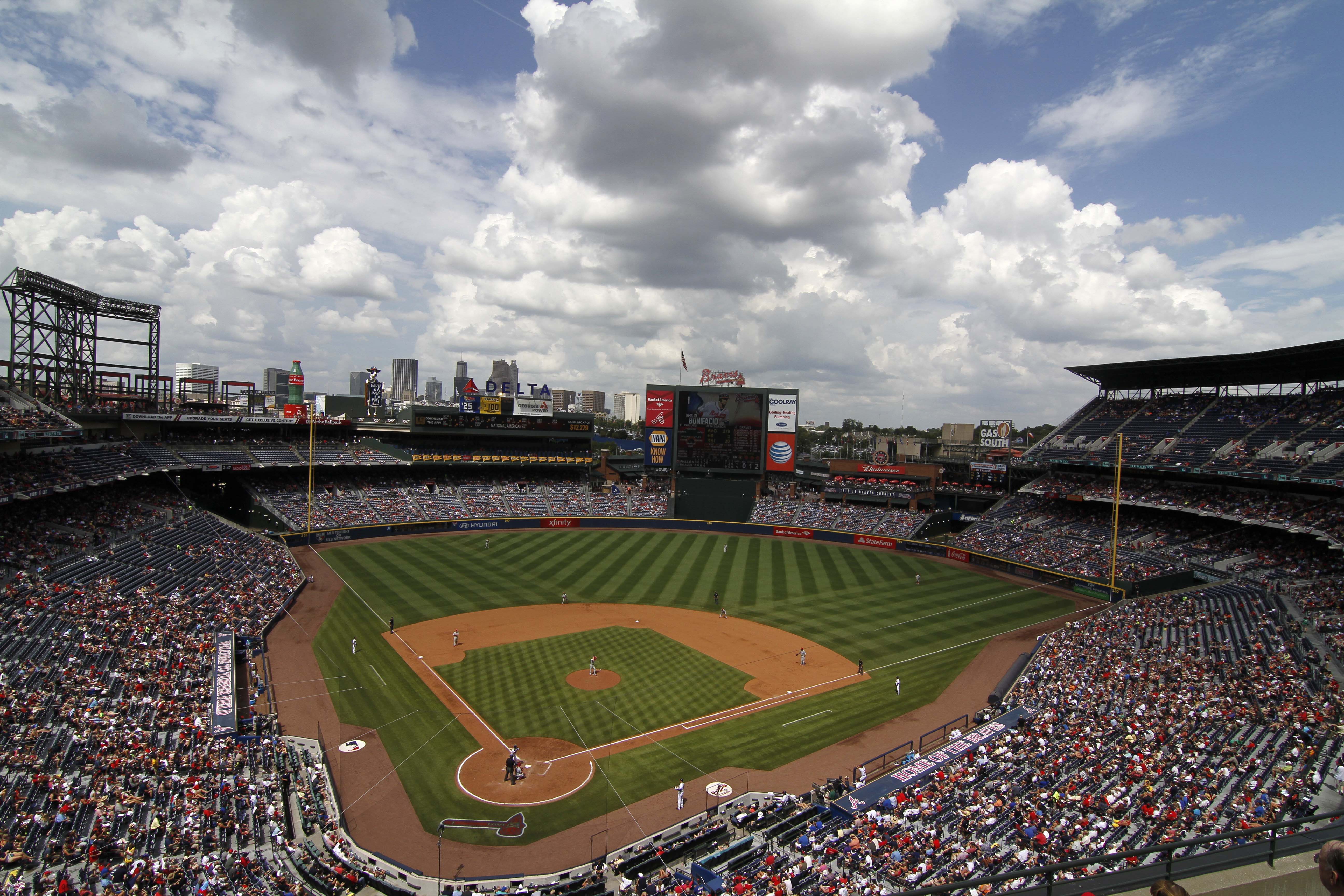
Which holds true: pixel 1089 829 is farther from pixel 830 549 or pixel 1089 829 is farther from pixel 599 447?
pixel 599 447

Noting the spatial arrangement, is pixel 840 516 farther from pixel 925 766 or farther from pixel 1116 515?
pixel 925 766

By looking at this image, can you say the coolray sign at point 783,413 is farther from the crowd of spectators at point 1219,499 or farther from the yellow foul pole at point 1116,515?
the yellow foul pole at point 1116,515

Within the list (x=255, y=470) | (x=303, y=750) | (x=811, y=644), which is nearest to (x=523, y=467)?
(x=255, y=470)

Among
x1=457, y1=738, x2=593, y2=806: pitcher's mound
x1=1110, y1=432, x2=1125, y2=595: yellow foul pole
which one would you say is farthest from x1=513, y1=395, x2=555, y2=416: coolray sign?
x1=457, y1=738, x2=593, y2=806: pitcher's mound

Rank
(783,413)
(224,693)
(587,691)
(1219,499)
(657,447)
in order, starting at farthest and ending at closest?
(657,447)
(783,413)
(1219,499)
(587,691)
(224,693)

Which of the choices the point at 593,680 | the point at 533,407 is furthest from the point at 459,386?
the point at 593,680
